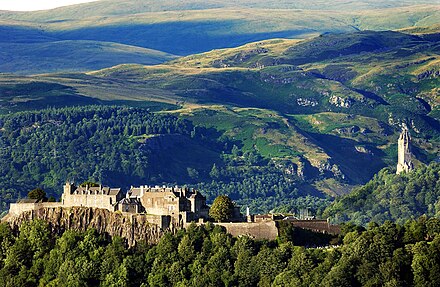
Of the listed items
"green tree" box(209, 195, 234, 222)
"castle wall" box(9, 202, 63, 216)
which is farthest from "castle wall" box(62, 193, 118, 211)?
"green tree" box(209, 195, 234, 222)

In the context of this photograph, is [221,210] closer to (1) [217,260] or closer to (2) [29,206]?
(1) [217,260]

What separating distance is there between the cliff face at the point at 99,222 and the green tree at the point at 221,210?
14.5 feet

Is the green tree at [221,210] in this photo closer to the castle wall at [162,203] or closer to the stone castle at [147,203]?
the stone castle at [147,203]

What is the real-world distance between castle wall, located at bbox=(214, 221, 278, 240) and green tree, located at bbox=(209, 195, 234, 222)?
2.44 metres

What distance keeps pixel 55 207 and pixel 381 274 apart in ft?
103

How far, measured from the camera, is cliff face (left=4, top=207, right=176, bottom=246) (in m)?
122

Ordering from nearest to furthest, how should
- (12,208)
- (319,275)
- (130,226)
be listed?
(319,275) < (130,226) < (12,208)

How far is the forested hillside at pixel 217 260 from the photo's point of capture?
115 meters

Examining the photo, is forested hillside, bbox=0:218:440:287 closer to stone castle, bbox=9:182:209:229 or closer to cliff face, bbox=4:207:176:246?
cliff face, bbox=4:207:176:246

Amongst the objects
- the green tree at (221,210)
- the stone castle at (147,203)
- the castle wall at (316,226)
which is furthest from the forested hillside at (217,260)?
the green tree at (221,210)

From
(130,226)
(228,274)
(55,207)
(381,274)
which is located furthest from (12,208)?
(381,274)

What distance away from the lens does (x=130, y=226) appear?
400ft

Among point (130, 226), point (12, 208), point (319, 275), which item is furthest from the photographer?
point (12, 208)

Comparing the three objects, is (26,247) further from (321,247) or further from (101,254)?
(321,247)
